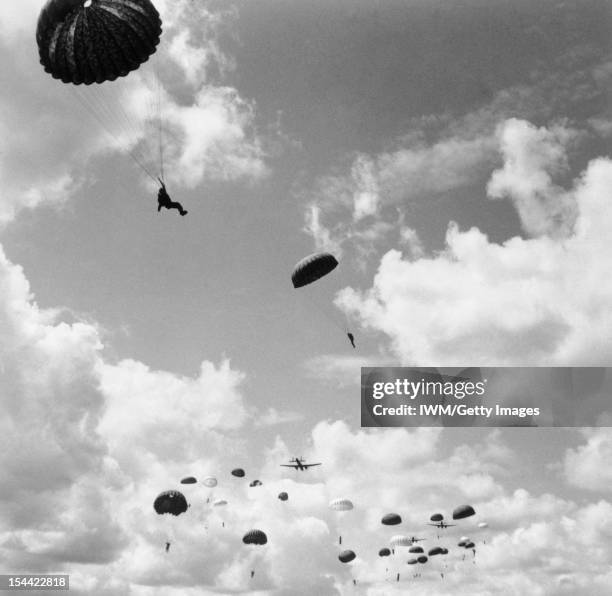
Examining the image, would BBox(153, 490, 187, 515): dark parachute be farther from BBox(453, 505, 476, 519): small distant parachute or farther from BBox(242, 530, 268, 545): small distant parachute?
BBox(453, 505, 476, 519): small distant parachute

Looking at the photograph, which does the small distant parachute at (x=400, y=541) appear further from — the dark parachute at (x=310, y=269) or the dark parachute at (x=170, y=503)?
the dark parachute at (x=310, y=269)

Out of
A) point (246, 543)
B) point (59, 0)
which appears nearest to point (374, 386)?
point (59, 0)

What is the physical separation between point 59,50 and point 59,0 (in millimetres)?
2504

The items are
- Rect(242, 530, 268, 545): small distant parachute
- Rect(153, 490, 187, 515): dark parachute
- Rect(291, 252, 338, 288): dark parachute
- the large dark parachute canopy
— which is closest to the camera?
the large dark parachute canopy

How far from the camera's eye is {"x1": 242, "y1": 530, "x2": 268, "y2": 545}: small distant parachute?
79356mm

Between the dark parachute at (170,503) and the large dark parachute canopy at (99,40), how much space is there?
51054 millimetres

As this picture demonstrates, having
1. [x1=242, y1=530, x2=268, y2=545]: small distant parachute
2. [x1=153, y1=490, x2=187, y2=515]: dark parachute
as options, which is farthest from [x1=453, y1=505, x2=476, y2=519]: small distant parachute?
[x1=153, y1=490, x2=187, y2=515]: dark parachute

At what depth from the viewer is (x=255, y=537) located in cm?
8056

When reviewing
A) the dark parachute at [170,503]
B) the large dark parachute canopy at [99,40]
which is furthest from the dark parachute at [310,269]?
the dark parachute at [170,503]

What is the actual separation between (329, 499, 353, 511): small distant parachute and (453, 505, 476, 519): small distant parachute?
14.1m

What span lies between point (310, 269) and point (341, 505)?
48.5 meters

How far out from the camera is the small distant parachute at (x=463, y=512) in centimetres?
8544

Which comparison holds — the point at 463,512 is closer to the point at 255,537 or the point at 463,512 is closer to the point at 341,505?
the point at 341,505

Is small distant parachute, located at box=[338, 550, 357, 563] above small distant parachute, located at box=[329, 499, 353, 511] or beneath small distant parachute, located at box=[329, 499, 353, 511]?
beneath
